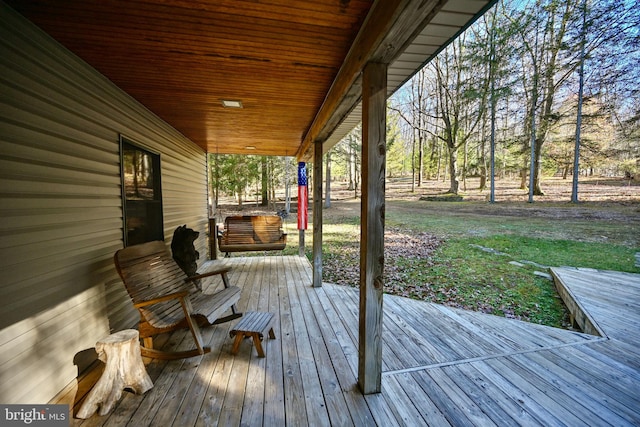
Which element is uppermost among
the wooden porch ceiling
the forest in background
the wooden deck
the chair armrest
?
the forest in background

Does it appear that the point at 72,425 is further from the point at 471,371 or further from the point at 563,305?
the point at 563,305

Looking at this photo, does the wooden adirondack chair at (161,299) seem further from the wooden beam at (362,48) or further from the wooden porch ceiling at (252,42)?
the wooden beam at (362,48)

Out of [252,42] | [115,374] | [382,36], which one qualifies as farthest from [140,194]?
[382,36]

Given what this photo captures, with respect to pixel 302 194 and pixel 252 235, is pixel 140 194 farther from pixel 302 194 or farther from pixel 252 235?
pixel 302 194

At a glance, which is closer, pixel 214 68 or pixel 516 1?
pixel 214 68

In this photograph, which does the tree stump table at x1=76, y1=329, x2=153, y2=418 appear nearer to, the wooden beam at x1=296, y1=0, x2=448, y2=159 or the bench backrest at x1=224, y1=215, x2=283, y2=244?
the wooden beam at x1=296, y1=0, x2=448, y2=159

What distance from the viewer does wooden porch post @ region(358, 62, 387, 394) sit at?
1.75 metres

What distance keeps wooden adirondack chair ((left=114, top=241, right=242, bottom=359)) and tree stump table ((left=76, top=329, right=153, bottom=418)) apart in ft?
1.12

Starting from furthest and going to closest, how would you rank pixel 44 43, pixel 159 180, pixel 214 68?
1. pixel 159 180
2. pixel 214 68
3. pixel 44 43

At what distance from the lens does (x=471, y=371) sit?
6.91 feet

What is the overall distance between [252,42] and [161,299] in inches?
81.0

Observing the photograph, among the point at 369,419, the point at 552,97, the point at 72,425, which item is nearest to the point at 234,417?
the point at 369,419

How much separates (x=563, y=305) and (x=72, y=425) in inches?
222

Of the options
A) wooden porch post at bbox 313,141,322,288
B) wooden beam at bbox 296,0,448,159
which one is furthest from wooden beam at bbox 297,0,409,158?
wooden porch post at bbox 313,141,322,288
